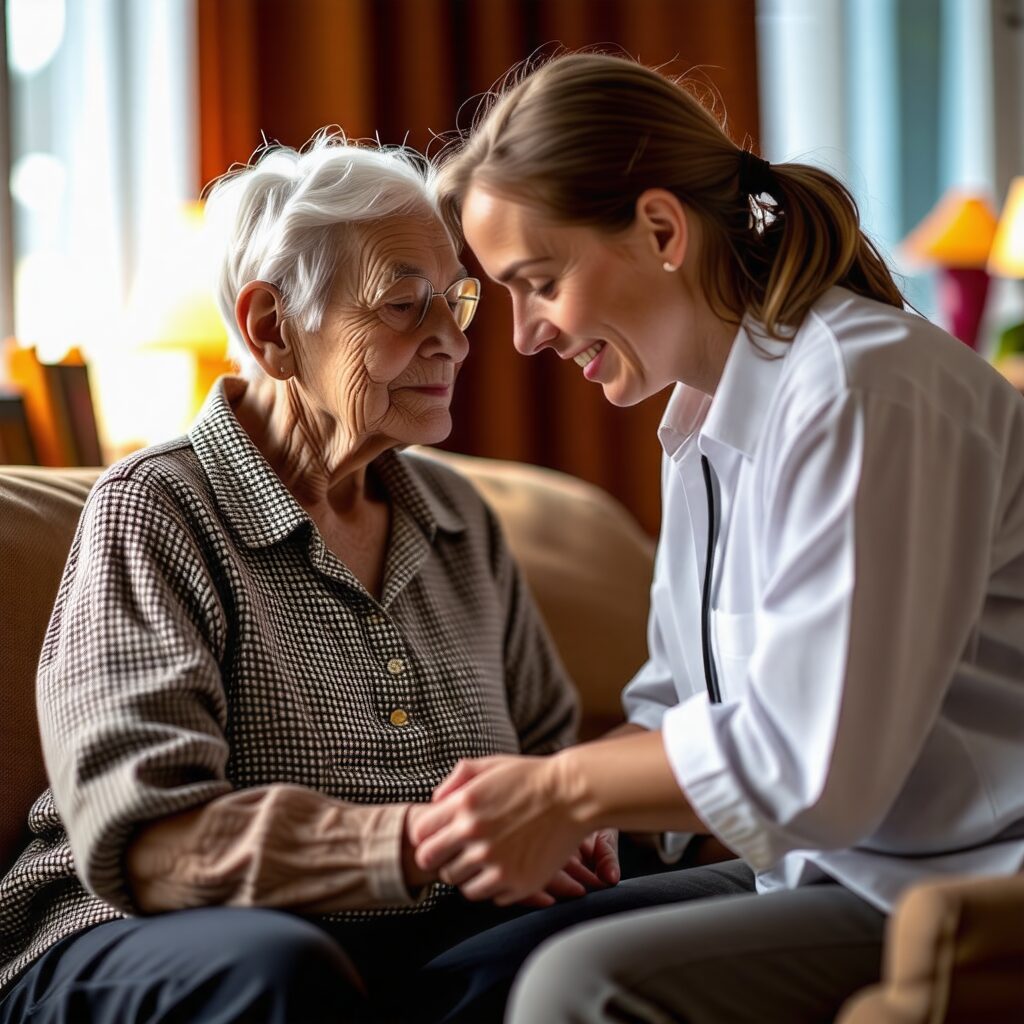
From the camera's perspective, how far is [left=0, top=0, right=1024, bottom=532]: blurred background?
317 cm

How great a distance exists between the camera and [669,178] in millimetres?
1203

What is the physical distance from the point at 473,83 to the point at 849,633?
2.89m

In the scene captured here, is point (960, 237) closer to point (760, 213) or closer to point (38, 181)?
point (38, 181)

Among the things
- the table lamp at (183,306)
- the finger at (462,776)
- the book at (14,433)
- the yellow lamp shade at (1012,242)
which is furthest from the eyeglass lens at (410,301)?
the yellow lamp shade at (1012,242)

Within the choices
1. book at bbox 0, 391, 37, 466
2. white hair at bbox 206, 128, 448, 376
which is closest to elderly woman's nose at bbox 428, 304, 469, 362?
white hair at bbox 206, 128, 448, 376

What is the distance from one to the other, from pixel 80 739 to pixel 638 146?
720mm

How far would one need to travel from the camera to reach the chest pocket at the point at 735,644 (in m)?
1.24

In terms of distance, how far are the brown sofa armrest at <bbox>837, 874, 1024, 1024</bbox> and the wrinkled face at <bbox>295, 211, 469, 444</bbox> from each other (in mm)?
808

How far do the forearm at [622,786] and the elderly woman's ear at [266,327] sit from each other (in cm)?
66

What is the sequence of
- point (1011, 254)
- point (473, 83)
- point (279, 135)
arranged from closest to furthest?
point (279, 135), point (473, 83), point (1011, 254)

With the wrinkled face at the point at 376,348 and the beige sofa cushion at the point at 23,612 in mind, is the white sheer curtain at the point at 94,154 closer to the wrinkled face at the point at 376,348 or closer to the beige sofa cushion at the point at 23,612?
the beige sofa cushion at the point at 23,612

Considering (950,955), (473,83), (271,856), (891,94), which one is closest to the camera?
(950,955)

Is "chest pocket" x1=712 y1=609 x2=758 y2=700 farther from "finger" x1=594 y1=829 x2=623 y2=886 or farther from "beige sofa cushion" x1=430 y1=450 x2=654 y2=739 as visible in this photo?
"beige sofa cushion" x1=430 y1=450 x2=654 y2=739

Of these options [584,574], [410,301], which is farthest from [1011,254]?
[410,301]
